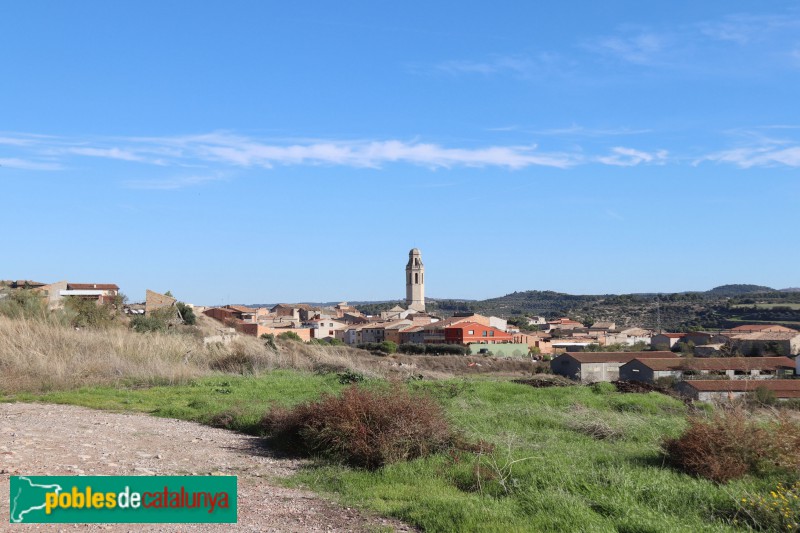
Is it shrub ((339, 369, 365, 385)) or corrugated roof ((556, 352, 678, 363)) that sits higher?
shrub ((339, 369, 365, 385))

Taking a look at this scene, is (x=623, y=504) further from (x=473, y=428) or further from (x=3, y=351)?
(x=3, y=351)

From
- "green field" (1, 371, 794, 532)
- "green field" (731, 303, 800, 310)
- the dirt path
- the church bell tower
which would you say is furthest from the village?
the church bell tower

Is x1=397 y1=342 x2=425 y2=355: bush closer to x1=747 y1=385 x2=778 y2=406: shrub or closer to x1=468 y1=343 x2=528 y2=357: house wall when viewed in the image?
x1=468 y1=343 x2=528 y2=357: house wall

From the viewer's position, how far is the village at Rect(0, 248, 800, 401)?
A: 1332 inches

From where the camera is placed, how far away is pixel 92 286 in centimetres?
6034

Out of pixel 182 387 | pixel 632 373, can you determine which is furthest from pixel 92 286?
pixel 182 387

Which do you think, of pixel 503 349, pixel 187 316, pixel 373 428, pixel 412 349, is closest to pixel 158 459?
pixel 373 428

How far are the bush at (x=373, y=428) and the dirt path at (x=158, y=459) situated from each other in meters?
0.59

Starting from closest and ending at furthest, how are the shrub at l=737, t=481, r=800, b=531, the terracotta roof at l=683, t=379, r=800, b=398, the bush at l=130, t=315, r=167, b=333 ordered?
the shrub at l=737, t=481, r=800, b=531 → the terracotta roof at l=683, t=379, r=800, b=398 → the bush at l=130, t=315, r=167, b=333

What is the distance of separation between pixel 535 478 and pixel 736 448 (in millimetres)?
2660

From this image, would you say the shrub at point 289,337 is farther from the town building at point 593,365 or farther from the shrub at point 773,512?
the shrub at point 773,512

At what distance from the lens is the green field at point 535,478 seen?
705 centimetres

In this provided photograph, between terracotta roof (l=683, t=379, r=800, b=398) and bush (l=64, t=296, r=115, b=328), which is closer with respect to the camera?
terracotta roof (l=683, t=379, r=800, b=398)

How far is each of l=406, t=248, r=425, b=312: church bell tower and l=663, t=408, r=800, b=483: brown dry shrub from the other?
124 meters
